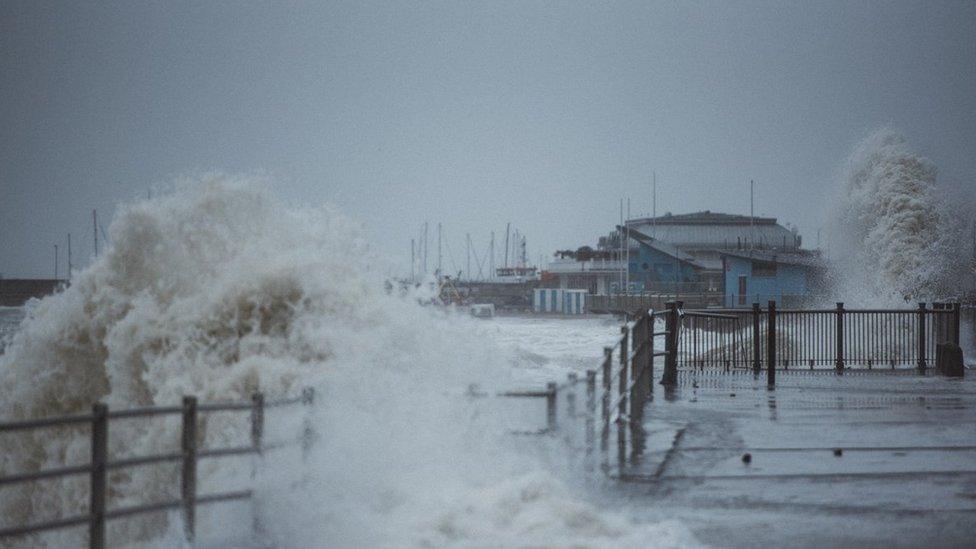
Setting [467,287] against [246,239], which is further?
[467,287]

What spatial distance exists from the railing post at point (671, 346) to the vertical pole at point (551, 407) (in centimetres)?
1092

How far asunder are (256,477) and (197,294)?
456 centimetres

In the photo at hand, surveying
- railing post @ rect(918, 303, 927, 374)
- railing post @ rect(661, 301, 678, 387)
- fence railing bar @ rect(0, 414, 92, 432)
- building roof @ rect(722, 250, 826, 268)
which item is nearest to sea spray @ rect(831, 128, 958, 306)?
building roof @ rect(722, 250, 826, 268)

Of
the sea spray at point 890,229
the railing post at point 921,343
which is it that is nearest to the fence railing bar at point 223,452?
the railing post at point 921,343

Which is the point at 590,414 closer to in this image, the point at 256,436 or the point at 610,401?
the point at 610,401

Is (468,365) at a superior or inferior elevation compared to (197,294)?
inferior

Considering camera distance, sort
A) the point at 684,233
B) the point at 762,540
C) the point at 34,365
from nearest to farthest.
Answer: the point at 762,540
the point at 34,365
the point at 684,233

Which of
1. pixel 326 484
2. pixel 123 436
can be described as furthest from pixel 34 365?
pixel 326 484

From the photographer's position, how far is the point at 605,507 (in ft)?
28.6

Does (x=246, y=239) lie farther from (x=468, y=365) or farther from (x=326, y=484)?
(x=326, y=484)

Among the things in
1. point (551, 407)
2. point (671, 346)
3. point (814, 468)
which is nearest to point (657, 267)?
point (671, 346)

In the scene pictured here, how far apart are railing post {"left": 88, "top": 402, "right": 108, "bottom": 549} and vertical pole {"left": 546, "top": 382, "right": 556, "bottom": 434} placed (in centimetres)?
384

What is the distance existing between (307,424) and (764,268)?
63.4 m

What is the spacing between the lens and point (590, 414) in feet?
35.5
